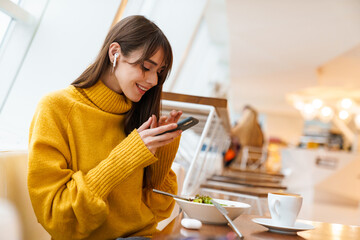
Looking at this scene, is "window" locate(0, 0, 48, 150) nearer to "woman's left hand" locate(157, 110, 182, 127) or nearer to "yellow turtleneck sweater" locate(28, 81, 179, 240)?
"yellow turtleneck sweater" locate(28, 81, 179, 240)

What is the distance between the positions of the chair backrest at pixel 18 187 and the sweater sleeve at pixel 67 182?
10 centimetres

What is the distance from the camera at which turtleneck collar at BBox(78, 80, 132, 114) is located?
122cm

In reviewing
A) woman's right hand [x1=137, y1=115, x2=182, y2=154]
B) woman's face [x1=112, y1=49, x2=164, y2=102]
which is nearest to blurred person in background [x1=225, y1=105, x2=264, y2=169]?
woman's face [x1=112, y1=49, x2=164, y2=102]

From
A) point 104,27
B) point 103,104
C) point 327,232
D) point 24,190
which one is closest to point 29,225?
point 24,190

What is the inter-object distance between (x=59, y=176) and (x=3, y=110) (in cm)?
109

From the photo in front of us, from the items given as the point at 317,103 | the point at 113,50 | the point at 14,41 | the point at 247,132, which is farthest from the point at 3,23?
the point at 317,103

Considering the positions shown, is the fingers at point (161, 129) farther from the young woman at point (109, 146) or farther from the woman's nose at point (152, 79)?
the woman's nose at point (152, 79)

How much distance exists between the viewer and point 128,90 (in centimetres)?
122

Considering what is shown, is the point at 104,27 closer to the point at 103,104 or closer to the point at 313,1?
the point at 103,104

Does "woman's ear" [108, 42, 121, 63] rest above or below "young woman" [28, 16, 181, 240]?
above

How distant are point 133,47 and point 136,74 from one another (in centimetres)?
8

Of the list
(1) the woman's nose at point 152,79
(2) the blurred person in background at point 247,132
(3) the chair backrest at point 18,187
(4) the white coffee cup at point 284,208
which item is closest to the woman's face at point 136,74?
(1) the woman's nose at point 152,79

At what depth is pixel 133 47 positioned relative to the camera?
1.21 m

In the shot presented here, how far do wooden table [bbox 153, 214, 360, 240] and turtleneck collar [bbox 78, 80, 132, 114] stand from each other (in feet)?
1.29
